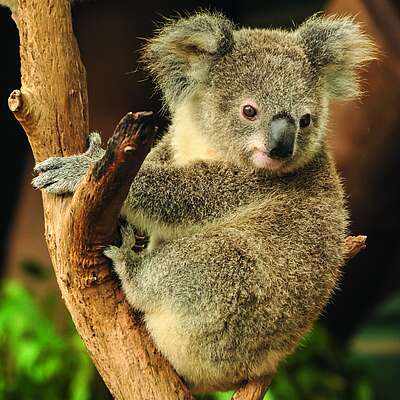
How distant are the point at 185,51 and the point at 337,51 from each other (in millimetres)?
724

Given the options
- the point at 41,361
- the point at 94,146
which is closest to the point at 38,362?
the point at 41,361

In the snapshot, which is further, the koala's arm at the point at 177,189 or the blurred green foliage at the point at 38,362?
the blurred green foliage at the point at 38,362

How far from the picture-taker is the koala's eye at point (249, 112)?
3.47 m

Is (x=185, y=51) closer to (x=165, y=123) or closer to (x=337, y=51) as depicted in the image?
(x=337, y=51)

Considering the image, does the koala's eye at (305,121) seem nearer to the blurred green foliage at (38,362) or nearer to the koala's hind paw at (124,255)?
the koala's hind paw at (124,255)

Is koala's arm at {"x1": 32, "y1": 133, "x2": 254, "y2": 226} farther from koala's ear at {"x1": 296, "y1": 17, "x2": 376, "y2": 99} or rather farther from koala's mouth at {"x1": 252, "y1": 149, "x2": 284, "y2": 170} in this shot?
koala's ear at {"x1": 296, "y1": 17, "x2": 376, "y2": 99}

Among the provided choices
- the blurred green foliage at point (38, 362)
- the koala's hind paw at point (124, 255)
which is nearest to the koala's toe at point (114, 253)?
the koala's hind paw at point (124, 255)

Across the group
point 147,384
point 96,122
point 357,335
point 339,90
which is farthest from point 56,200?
point 357,335

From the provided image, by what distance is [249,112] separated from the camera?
3.49 meters

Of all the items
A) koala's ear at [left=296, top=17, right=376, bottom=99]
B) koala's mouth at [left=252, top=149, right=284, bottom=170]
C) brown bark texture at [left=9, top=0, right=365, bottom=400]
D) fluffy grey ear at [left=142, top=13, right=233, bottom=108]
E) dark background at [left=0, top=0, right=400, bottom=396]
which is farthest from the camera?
dark background at [left=0, top=0, right=400, bottom=396]

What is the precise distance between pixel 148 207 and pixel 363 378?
427cm

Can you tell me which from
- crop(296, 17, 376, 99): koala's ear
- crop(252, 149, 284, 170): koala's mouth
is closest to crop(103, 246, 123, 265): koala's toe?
crop(252, 149, 284, 170): koala's mouth

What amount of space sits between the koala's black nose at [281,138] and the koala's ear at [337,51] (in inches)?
17.2

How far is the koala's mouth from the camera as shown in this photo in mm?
3414
